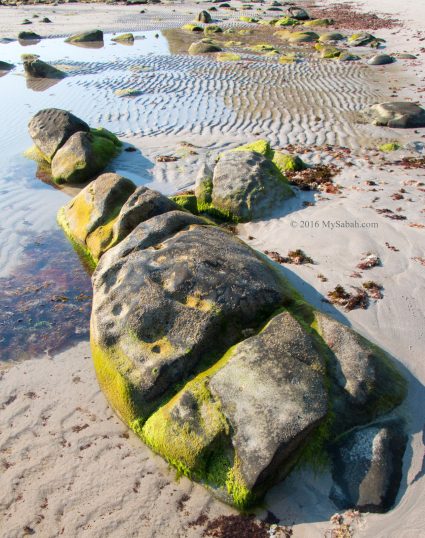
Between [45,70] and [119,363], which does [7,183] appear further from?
[45,70]

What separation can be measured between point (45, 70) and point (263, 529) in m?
21.5

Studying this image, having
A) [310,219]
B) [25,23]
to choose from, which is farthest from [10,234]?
[25,23]

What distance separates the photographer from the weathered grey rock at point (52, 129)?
40.1 ft

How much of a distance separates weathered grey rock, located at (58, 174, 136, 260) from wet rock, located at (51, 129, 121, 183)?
2.39 metres

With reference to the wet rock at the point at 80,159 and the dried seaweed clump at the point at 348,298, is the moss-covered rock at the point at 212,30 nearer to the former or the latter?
the wet rock at the point at 80,159

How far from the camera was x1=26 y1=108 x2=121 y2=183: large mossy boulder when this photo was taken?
11258mm

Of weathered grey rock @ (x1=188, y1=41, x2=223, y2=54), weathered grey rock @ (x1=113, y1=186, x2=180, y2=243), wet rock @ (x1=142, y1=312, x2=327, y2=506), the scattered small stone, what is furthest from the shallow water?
the scattered small stone

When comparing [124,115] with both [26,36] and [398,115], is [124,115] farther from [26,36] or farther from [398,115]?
[26,36]

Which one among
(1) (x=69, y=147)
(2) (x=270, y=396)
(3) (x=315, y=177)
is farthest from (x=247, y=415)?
(1) (x=69, y=147)

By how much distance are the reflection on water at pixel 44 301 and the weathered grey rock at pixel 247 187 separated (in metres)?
3.03

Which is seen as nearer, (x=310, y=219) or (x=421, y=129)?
(x=310, y=219)

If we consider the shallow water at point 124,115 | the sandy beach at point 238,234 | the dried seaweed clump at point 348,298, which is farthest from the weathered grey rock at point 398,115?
the dried seaweed clump at point 348,298

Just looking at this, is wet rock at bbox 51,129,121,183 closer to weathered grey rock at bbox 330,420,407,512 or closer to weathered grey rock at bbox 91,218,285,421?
weathered grey rock at bbox 91,218,285,421

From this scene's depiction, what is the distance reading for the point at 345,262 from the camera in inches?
A: 296
